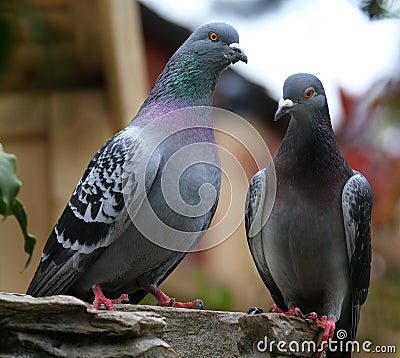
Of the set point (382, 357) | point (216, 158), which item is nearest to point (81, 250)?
point (216, 158)

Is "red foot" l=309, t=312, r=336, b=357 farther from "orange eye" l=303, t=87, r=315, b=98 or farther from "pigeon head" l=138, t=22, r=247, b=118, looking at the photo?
"pigeon head" l=138, t=22, r=247, b=118

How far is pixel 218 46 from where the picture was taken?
13.1 ft

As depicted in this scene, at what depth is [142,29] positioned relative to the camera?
9.61 meters

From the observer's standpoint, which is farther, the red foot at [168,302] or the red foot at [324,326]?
the red foot at [168,302]

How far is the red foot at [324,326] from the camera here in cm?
342

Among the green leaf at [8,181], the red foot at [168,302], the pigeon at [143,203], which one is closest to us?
the green leaf at [8,181]

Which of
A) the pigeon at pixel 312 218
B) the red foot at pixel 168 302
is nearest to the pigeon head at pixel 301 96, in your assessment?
the pigeon at pixel 312 218

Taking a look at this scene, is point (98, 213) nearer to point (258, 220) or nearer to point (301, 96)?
point (258, 220)

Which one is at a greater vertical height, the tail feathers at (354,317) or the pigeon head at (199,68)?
the pigeon head at (199,68)

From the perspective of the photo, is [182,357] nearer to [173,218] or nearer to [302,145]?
[173,218]

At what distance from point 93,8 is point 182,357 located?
3.92 m

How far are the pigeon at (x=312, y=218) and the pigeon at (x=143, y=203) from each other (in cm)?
31

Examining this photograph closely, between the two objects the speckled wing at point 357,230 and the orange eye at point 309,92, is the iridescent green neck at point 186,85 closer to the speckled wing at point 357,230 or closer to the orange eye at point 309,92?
the orange eye at point 309,92

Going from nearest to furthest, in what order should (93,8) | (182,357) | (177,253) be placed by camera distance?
(182,357)
(177,253)
(93,8)
